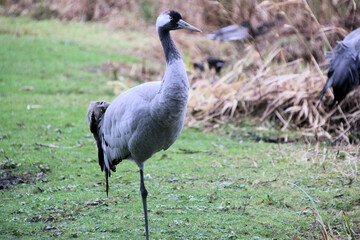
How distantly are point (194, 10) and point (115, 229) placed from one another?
9.54 metres

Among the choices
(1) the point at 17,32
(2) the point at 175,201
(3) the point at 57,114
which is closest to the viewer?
(2) the point at 175,201

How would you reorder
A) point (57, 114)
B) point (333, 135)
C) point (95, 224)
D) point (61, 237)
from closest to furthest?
point (61, 237) → point (95, 224) → point (333, 135) → point (57, 114)

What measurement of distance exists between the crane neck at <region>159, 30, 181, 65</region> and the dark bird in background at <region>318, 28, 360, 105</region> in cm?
275

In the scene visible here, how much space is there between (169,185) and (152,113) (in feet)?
5.44

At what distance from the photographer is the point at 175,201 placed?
5.11 metres

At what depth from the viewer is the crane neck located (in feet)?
13.7

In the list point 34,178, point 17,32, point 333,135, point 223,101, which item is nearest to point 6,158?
point 34,178

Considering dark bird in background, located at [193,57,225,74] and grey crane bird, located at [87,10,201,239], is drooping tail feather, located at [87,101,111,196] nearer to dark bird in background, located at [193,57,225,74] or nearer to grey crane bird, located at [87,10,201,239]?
grey crane bird, located at [87,10,201,239]

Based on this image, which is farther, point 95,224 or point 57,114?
point 57,114

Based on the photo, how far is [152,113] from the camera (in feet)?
13.6

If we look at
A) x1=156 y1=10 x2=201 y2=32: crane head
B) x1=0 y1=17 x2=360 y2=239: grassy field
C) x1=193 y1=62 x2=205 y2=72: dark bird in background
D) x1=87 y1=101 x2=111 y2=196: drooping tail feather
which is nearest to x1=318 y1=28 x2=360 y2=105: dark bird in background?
x1=0 y1=17 x2=360 y2=239: grassy field

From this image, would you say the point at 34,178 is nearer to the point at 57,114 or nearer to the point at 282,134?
the point at 57,114

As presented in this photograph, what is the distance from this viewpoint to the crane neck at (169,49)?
4.16m

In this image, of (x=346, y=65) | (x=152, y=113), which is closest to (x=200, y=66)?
(x=346, y=65)
